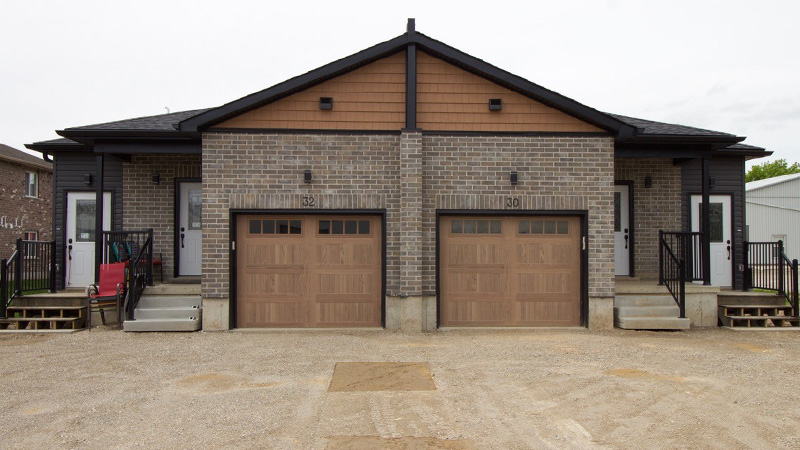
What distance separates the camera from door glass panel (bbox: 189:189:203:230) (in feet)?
39.2

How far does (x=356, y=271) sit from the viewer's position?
991cm

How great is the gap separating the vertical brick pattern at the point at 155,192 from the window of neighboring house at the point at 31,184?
16.1m

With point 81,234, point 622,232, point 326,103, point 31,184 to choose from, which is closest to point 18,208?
point 31,184

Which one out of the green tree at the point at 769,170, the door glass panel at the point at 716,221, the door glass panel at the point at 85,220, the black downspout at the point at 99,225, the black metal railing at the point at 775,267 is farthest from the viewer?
the green tree at the point at 769,170

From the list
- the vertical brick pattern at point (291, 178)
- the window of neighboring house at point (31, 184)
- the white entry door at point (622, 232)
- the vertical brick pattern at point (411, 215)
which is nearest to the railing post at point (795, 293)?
the white entry door at point (622, 232)

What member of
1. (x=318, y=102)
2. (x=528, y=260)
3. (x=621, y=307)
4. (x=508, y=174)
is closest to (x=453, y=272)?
(x=528, y=260)

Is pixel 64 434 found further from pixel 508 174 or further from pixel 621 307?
pixel 621 307

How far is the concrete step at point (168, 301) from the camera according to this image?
33.2 feet

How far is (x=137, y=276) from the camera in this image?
10180mm

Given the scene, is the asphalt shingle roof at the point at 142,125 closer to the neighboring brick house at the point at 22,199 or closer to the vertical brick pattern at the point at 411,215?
the vertical brick pattern at the point at 411,215

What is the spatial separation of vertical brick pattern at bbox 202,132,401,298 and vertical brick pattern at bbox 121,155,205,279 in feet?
8.25

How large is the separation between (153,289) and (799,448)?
9612 mm

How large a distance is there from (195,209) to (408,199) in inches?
195

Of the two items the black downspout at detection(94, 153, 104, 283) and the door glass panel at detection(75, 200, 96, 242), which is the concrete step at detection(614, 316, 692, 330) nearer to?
the black downspout at detection(94, 153, 104, 283)
